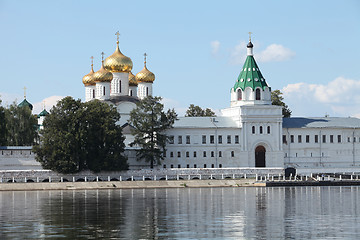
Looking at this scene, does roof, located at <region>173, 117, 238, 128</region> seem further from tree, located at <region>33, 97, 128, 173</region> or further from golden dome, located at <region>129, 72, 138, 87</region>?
tree, located at <region>33, 97, 128, 173</region>

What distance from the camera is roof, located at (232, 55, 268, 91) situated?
2628 inches

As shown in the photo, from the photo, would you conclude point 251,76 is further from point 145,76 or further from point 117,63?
point 117,63

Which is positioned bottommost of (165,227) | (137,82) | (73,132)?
(165,227)

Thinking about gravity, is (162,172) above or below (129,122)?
below

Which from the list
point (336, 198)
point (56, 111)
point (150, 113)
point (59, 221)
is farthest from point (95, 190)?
point (59, 221)

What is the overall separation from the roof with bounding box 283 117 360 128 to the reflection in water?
2418cm

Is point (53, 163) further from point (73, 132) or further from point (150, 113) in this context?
point (150, 113)

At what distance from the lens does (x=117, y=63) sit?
6788cm

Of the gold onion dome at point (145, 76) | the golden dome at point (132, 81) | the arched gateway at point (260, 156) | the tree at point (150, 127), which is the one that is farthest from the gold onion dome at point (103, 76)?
the arched gateway at point (260, 156)

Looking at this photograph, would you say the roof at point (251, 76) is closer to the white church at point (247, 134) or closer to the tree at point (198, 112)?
the white church at point (247, 134)

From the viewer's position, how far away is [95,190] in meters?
53.0

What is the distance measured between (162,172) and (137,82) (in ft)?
47.6

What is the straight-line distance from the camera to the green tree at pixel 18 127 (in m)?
70.4

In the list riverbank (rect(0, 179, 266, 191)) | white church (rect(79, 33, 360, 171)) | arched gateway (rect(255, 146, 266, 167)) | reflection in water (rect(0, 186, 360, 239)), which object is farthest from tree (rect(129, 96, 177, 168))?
reflection in water (rect(0, 186, 360, 239))
